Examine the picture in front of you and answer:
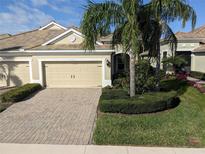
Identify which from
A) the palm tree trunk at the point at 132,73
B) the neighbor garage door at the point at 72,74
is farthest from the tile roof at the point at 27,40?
the palm tree trunk at the point at 132,73

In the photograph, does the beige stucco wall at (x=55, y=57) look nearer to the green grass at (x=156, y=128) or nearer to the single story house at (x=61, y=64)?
the single story house at (x=61, y=64)

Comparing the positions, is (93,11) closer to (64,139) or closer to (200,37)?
(64,139)

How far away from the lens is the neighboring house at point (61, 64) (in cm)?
1791

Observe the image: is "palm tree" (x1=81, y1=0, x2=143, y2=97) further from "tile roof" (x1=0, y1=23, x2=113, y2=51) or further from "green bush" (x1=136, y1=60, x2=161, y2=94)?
"tile roof" (x1=0, y1=23, x2=113, y2=51)

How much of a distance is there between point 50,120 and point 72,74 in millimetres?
9116

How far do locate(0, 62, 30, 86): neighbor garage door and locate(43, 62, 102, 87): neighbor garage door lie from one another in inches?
77.6

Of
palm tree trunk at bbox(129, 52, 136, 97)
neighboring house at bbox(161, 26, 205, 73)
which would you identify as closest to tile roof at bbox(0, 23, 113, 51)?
palm tree trunk at bbox(129, 52, 136, 97)

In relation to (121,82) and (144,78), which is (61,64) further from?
(144,78)

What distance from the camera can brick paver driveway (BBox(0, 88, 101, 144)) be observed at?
24.7 feet

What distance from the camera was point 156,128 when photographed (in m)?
8.47

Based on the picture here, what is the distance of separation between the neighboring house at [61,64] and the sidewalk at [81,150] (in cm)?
1140

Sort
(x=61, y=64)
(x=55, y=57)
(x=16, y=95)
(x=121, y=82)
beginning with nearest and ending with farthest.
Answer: (x=16, y=95), (x=121, y=82), (x=55, y=57), (x=61, y=64)

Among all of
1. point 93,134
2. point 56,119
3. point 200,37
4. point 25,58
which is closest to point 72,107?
point 56,119

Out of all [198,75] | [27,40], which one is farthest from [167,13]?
[27,40]
